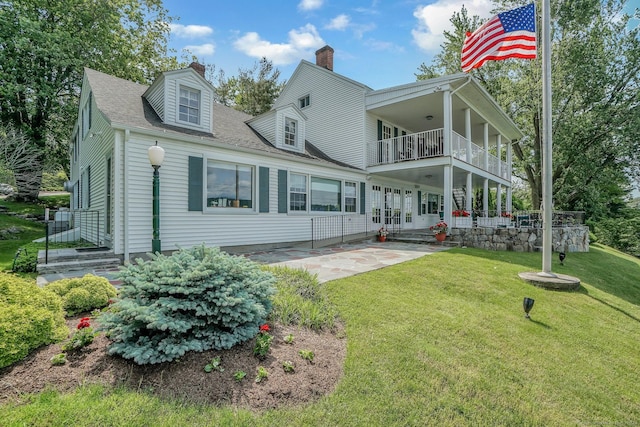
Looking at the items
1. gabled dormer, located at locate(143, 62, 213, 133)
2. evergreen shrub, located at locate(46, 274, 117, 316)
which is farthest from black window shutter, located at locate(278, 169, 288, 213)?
evergreen shrub, located at locate(46, 274, 117, 316)

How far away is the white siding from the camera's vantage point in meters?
13.6

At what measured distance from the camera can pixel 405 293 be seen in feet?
16.5

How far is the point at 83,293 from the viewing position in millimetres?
3666

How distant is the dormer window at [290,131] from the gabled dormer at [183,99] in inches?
130

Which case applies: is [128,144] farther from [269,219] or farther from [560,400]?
[560,400]

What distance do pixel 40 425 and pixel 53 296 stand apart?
5.54 ft

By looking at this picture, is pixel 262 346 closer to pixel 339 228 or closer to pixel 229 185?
pixel 229 185

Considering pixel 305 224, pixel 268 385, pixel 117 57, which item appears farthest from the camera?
pixel 117 57

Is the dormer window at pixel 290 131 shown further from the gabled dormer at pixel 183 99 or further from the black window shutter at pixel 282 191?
the gabled dormer at pixel 183 99

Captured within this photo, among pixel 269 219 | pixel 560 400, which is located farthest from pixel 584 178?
pixel 560 400

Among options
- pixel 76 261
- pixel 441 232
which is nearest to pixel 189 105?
pixel 76 261

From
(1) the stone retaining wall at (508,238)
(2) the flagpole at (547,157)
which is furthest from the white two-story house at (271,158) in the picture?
(2) the flagpole at (547,157)

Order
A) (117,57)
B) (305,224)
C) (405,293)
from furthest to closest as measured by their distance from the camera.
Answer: (117,57) < (305,224) < (405,293)

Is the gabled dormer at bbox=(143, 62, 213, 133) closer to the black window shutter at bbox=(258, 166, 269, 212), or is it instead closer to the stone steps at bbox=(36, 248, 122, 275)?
the black window shutter at bbox=(258, 166, 269, 212)
